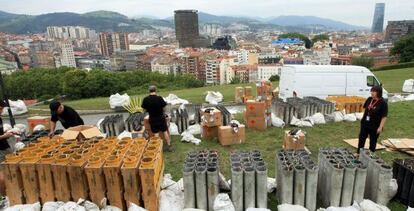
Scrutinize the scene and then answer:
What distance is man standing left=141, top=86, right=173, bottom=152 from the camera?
635 centimetres

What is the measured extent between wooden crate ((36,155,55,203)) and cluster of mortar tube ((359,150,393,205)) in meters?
4.80

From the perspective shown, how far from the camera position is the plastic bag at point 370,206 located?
13.0 ft

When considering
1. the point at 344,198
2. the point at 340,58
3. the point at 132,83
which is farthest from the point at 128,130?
the point at 340,58

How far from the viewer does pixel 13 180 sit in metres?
4.23

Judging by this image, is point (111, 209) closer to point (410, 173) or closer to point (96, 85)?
point (410, 173)

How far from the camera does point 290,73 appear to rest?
1285cm

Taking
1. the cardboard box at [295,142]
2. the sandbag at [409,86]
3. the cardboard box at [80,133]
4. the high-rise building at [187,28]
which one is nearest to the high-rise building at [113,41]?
the high-rise building at [187,28]

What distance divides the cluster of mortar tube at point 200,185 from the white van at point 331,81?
30.7ft

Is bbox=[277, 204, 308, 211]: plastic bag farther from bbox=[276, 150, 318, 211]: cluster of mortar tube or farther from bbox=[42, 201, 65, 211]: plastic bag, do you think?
bbox=[42, 201, 65, 211]: plastic bag

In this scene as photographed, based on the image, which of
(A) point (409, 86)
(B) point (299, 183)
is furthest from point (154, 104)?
(A) point (409, 86)

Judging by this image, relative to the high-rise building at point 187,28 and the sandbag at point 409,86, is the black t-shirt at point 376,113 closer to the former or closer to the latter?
the sandbag at point 409,86

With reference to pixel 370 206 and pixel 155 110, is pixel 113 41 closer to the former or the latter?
pixel 155 110

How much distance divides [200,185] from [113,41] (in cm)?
16560

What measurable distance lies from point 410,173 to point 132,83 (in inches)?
1412
